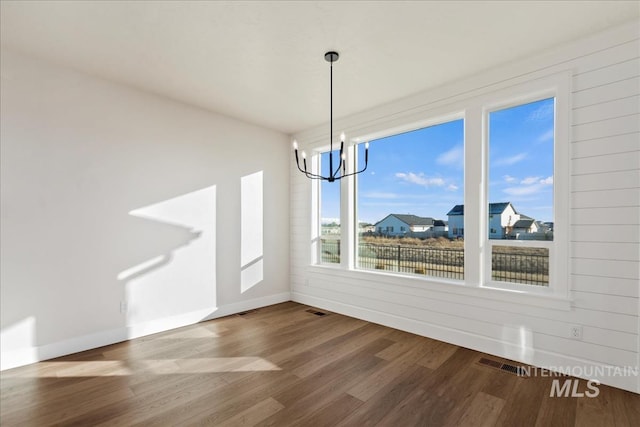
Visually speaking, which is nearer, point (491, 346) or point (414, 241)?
point (491, 346)

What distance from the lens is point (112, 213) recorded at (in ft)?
11.7

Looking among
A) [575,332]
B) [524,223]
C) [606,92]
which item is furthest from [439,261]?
[606,92]

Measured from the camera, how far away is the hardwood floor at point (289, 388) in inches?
87.4

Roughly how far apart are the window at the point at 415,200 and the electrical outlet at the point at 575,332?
1.09 m

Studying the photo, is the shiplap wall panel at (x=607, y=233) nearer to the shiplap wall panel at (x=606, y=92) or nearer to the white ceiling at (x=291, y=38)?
the shiplap wall panel at (x=606, y=92)

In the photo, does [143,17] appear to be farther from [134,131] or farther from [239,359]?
[239,359]

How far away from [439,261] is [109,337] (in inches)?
158

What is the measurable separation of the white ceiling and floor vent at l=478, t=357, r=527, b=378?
10.0ft

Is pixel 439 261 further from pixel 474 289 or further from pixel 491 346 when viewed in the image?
pixel 491 346

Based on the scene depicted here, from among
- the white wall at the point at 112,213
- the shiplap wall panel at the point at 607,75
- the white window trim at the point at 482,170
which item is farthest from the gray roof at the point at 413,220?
the white wall at the point at 112,213

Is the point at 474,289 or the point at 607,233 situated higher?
the point at 607,233

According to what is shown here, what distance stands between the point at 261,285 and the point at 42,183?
3.13 m

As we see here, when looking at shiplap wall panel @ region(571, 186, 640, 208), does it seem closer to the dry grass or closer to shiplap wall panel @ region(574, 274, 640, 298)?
shiplap wall panel @ region(574, 274, 640, 298)

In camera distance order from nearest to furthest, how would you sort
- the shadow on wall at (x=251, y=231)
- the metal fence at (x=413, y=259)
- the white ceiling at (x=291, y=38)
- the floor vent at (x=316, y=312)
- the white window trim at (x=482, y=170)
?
the white ceiling at (x=291, y=38) < the white window trim at (x=482, y=170) < the metal fence at (x=413, y=259) < the floor vent at (x=316, y=312) < the shadow on wall at (x=251, y=231)
